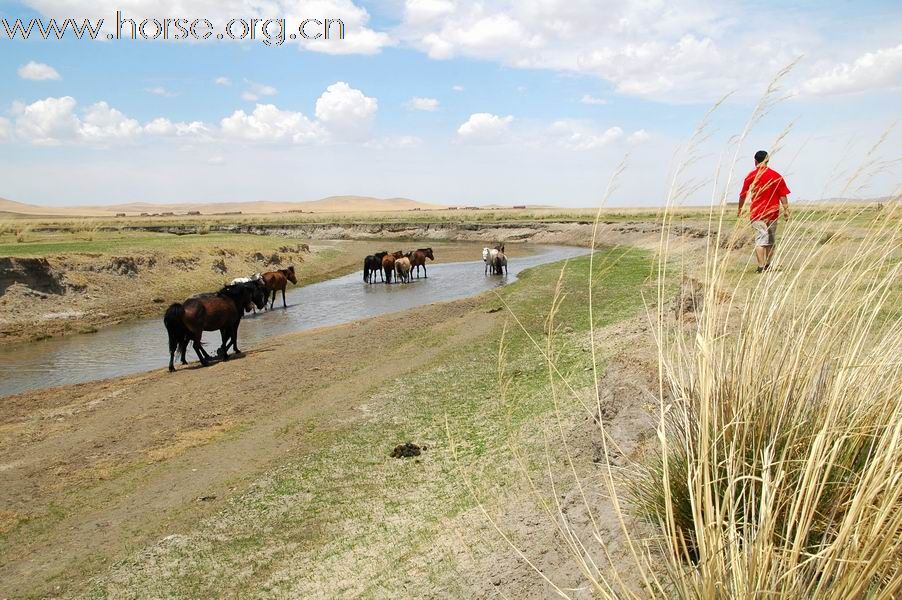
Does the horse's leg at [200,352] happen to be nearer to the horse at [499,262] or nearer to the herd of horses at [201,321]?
the herd of horses at [201,321]

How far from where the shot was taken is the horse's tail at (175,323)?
44.8 ft

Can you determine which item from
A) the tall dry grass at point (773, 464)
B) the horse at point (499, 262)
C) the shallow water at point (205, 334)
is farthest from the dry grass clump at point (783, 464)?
the horse at point (499, 262)

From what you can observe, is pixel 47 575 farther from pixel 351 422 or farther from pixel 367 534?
pixel 351 422

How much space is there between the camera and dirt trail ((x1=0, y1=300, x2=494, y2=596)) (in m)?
6.23

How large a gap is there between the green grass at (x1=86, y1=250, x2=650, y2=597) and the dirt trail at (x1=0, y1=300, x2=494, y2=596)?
0.54 m

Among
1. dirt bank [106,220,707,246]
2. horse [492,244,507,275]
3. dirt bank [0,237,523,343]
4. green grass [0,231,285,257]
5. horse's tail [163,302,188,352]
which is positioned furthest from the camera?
dirt bank [106,220,707,246]

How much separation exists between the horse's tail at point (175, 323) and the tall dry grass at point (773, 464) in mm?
12430

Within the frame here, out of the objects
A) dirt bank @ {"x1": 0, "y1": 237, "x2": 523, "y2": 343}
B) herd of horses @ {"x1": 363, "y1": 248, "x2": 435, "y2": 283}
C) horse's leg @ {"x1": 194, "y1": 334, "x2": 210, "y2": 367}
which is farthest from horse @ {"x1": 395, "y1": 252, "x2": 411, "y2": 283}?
horse's leg @ {"x1": 194, "y1": 334, "x2": 210, "y2": 367}

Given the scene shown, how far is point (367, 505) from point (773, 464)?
187 inches

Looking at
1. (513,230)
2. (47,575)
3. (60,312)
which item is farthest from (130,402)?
(513,230)

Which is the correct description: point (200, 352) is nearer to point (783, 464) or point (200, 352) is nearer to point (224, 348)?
point (224, 348)

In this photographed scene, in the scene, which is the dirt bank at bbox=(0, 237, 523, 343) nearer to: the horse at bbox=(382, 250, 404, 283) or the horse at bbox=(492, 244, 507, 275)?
the horse at bbox=(382, 250, 404, 283)

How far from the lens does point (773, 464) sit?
2.18m

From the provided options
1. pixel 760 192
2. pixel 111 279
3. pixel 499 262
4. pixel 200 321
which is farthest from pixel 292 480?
pixel 499 262
